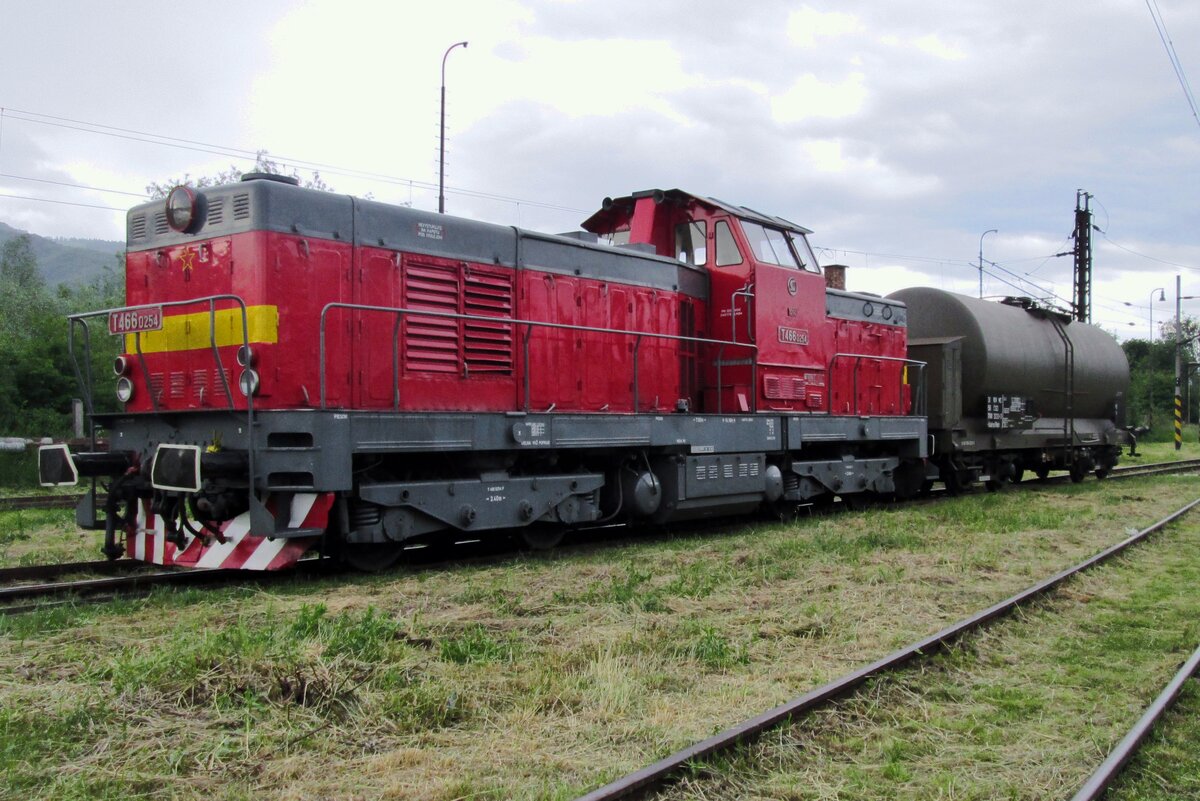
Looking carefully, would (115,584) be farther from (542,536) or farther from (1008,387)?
(1008,387)

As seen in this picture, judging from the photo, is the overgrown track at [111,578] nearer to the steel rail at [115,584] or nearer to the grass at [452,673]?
the steel rail at [115,584]

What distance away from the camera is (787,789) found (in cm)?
353

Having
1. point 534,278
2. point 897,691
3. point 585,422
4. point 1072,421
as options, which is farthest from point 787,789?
point 1072,421

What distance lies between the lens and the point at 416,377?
8039 mm

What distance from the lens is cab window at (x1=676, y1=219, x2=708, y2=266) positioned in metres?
11.3

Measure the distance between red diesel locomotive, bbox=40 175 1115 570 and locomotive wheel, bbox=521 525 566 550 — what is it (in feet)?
0.08

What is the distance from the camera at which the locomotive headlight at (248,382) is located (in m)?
6.60

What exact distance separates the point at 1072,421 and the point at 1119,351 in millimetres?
3435

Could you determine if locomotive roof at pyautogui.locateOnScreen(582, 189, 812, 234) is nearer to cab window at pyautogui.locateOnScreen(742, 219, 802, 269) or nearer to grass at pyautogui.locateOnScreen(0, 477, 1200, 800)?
cab window at pyautogui.locateOnScreen(742, 219, 802, 269)

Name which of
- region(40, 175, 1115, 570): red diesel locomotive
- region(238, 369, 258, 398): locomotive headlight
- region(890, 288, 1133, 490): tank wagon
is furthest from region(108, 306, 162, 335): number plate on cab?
region(890, 288, 1133, 490): tank wagon

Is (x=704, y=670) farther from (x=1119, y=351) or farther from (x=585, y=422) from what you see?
(x=1119, y=351)

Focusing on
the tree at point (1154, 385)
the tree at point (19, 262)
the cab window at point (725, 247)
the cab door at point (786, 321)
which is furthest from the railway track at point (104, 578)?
the tree at point (19, 262)

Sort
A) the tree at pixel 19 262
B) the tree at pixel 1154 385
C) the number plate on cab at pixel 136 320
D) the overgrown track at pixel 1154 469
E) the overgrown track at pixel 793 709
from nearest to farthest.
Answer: the overgrown track at pixel 793 709 → the number plate on cab at pixel 136 320 → the overgrown track at pixel 1154 469 → the tree at pixel 1154 385 → the tree at pixel 19 262

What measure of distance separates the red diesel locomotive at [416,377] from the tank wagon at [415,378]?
0.07 ft
